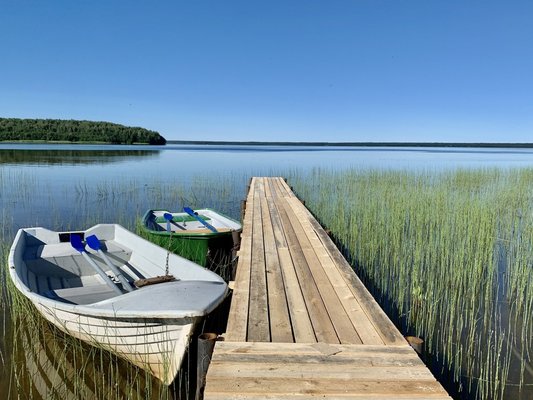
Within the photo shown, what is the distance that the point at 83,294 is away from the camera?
4523 millimetres

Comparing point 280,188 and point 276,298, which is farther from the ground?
point 280,188

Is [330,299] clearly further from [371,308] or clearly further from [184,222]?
[184,222]

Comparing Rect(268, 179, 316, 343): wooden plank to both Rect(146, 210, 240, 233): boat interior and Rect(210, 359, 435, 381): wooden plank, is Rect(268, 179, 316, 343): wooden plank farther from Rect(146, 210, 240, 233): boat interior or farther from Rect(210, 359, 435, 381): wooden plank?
Rect(146, 210, 240, 233): boat interior

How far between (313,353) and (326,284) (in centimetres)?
138

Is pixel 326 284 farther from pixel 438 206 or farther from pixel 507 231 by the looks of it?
pixel 438 206

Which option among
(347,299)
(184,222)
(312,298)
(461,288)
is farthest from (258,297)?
(184,222)

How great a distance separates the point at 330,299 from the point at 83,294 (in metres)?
2.83

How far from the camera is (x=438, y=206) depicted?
9305mm

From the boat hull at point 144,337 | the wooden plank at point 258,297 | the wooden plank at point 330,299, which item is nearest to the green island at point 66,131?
the wooden plank at point 258,297

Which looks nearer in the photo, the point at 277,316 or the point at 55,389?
the point at 277,316

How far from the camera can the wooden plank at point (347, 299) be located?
2760 mm

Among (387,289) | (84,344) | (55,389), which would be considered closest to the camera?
(55,389)

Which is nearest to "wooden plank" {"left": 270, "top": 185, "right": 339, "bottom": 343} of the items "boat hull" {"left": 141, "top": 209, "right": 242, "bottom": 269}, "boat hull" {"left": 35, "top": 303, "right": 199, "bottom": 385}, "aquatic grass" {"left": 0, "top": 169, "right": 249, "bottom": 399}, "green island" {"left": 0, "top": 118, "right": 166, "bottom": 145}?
"boat hull" {"left": 35, "top": 303, "right": 199, "bottom": 385}

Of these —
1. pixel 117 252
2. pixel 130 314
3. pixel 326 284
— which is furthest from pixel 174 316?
pixel 117 252
